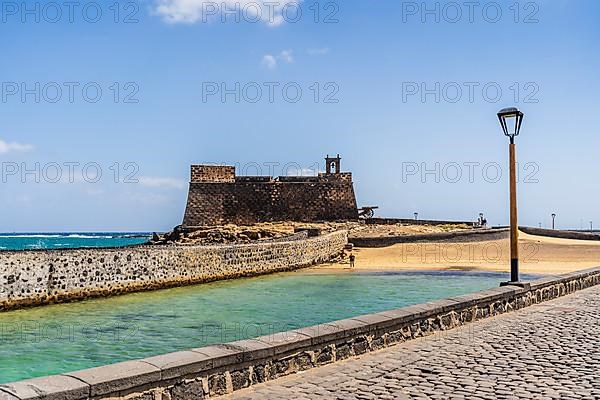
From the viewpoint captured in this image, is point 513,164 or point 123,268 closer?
point 513,164

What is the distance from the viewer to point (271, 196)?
42.9 meters

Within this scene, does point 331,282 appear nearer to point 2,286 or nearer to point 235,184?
point 2,286

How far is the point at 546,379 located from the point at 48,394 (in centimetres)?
394

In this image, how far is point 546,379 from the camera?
533 cm

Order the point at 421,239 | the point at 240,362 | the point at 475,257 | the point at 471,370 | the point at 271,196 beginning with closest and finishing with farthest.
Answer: the point at 240,362 < the point at 471,370 < the point at 475,257 < the point at 421,239 < the point at 271,196

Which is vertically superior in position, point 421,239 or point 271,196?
point 271,196

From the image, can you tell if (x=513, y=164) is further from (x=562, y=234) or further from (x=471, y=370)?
(x=562, y=234)

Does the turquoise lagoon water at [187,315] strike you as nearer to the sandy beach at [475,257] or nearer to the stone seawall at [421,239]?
the sandy beach at [475,257]

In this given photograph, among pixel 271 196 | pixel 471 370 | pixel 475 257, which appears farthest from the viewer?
pixel 271 196

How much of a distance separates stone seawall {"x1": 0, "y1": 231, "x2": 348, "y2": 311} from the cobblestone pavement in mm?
11555

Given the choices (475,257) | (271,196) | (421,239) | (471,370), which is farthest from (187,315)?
(271,196)

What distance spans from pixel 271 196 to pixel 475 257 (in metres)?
16.8

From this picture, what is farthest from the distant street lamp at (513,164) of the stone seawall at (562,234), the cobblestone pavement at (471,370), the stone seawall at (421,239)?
the stone seawall at (562,234)

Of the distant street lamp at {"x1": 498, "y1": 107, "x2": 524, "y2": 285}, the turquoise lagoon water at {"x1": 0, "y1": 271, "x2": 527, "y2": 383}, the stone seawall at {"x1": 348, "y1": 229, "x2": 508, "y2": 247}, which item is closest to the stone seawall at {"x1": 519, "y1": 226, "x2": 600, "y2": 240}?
the stone seawall at {"x1": 348, "y1": 229, "x2": 508, "y2": 247}
